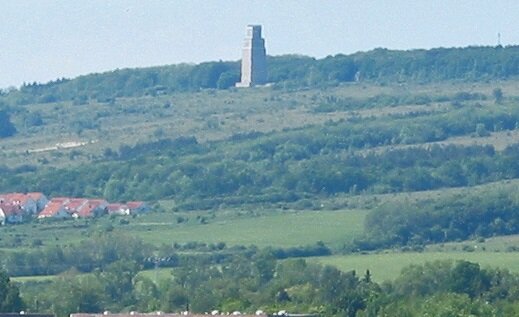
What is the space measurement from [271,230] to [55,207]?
15.6 metres

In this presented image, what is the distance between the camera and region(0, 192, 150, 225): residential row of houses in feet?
528

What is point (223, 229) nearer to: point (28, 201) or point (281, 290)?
point (28, 201)

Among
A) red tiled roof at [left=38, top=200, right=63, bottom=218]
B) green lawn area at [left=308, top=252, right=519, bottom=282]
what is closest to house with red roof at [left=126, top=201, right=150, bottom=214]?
red tiled roof at [left=38, top=200, right=63, bottom=218]

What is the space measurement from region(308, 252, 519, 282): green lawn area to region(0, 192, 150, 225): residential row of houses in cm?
2218

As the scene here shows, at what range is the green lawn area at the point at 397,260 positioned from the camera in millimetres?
131250

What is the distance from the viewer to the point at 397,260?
13812 cm

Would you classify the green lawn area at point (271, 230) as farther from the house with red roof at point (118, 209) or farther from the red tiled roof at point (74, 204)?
the red tiled roof at point (74, 204)

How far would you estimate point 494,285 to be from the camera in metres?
118

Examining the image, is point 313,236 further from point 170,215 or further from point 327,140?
point 327,140

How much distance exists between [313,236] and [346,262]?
1072cm

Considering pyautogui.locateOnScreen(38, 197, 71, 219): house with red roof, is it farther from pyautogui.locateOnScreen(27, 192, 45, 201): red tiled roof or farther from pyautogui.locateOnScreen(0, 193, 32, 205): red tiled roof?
pyautogui.locateOnScreen(27, 192, 45, 201): red tiled roof

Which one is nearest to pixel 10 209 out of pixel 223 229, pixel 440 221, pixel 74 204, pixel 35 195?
pixel 74 204

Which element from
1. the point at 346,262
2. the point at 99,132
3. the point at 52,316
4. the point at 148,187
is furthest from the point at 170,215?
the point at 52,316

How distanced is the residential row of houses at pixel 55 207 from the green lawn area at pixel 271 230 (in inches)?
305
